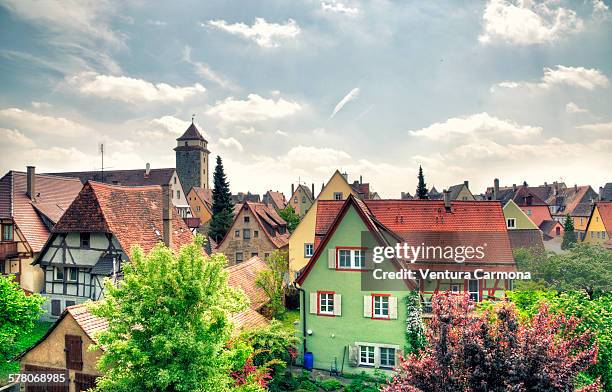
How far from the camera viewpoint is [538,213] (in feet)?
238

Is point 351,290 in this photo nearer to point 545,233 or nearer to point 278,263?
point 278,263

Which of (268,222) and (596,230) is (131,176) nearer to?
(268,222)

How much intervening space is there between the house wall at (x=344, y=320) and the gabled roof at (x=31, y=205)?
22041 mm

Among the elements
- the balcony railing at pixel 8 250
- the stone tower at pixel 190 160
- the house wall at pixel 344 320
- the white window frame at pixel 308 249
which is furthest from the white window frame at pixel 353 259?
the stone tower at pixel 190 160

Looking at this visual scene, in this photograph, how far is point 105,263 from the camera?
2469 cm

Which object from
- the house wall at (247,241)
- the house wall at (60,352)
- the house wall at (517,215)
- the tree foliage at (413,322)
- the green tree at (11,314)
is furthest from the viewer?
the house wall at (517,215)

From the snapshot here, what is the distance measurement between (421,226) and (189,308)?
20188 mm

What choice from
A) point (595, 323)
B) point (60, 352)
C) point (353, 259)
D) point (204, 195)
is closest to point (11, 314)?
point (60, 352)

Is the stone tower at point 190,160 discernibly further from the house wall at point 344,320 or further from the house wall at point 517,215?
the house wall at point 344,320

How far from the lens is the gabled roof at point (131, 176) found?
69.2 m

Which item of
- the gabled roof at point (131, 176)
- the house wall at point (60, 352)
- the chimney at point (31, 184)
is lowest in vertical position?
the house wall at point (60, 352)

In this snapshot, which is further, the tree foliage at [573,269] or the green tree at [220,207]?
the green tree at [220,207]

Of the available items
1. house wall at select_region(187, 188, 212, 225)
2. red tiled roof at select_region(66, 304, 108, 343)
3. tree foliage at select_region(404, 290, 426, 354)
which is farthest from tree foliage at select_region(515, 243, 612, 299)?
house wall at select_region(187, 188, 212, 225)

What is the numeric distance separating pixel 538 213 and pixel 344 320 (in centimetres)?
6464
